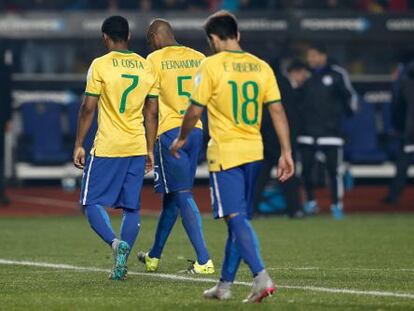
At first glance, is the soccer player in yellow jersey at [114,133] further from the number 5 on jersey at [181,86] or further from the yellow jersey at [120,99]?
Result: the number 5 on jersey at [181,86]

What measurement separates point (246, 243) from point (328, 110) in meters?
12.1

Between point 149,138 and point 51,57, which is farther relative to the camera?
point 51,57

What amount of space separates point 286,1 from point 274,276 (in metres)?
15.8

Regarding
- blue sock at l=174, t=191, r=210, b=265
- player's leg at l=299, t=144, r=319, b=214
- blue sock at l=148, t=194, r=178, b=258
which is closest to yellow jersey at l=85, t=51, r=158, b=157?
blue sock at l=174, t=191, r=210, b=265

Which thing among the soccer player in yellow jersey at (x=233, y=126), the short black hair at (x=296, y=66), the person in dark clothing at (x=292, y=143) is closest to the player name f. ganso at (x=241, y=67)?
the soccer player in yellow jersey at (x=233, y=126)

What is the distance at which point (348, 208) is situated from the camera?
24.9m

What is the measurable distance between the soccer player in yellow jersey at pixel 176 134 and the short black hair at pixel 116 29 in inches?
26.0

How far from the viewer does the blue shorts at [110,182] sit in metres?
12.2

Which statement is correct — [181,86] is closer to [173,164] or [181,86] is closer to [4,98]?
[173,164]

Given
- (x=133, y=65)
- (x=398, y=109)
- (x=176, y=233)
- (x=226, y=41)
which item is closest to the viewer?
(x=226, y=41)

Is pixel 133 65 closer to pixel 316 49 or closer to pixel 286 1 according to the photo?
pixel 316 49

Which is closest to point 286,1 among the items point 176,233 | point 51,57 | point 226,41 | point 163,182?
point 51,57

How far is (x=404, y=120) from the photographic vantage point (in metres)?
23.8

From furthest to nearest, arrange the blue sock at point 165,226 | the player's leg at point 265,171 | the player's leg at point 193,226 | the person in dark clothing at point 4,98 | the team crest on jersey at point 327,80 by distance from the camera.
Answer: the person in dark clothing at point 4,98 < the team crest on jersey at point 327,80 < the player's leg at point 265,171 < the blue sock at point 165,226 < the player's leg at point 193,226
